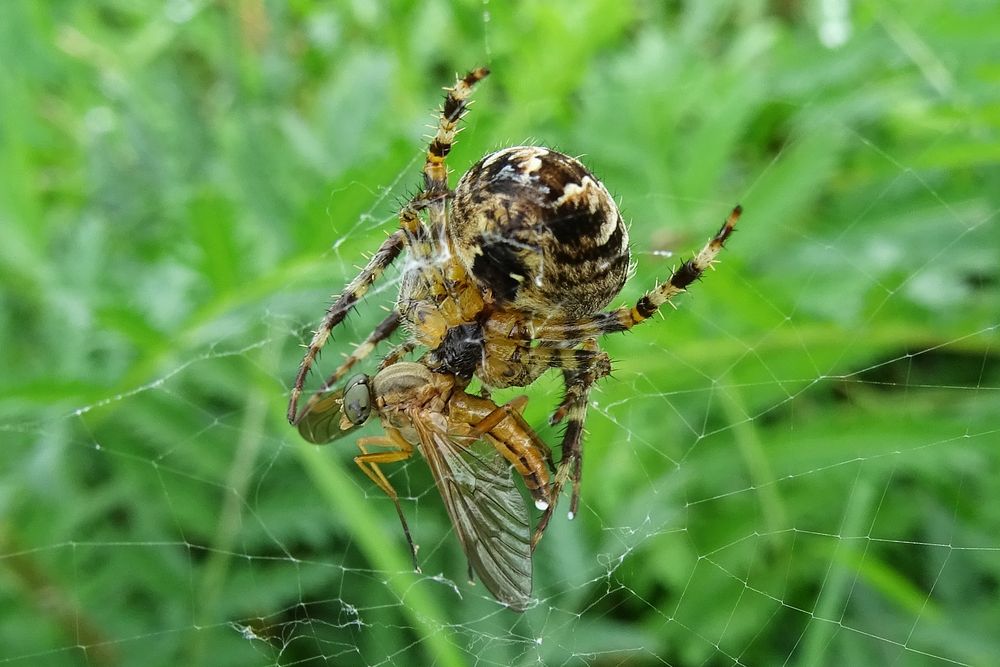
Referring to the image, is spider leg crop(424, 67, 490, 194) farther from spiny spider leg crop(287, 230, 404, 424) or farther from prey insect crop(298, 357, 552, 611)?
prey insect crop(298, 357, 552, 611)

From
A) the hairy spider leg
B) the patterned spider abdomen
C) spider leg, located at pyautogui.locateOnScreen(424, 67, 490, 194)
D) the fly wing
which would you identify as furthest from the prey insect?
spider leg, located at pyautogui.locateOnScreen(424, 67, 490, 194)

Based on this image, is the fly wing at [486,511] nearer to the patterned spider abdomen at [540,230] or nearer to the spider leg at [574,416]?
the spider leg at [574,416]

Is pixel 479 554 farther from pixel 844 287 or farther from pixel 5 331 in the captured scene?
pixel 5 331

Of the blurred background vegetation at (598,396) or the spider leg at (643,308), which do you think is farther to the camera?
the blurred background vegetation at (598,396)

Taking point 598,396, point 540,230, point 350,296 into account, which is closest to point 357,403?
point 350,296

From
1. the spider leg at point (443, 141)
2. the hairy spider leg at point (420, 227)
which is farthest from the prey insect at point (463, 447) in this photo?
the spider leg at point (443, 141)

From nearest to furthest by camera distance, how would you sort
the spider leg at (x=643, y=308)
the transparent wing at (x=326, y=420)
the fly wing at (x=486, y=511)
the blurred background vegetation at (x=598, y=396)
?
the fly wing at (x=486, y=511)
the spider leg at (x=643, y=308)
the transparent wing at (x=326, y=420)
the blurred background vegetation at (x=598, y=396)

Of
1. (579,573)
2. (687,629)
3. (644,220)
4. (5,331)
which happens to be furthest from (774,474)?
(5,331)
